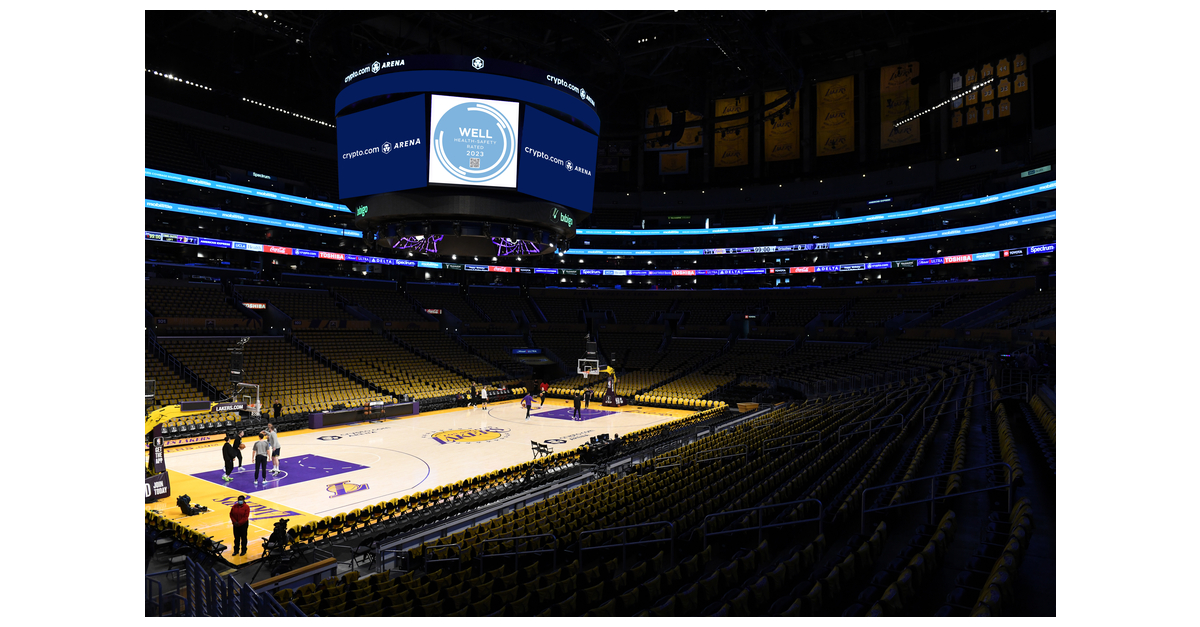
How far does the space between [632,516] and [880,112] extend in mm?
41747

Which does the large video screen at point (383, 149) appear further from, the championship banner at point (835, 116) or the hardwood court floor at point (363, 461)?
the championship banner at point (835, 116)

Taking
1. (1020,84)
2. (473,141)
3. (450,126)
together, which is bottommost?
(473,141)

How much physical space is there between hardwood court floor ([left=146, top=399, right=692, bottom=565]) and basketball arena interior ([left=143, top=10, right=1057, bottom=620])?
7.2 inches

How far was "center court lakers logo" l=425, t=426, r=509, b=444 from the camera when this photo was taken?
22198mm

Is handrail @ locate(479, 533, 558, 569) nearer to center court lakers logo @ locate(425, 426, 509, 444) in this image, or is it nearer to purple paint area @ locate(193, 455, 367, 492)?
purple paint area @ locate(193, 455, 367, 492)

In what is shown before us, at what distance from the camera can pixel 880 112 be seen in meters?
41.9

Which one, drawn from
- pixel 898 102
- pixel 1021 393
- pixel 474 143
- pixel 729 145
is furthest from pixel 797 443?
pixel 729 145

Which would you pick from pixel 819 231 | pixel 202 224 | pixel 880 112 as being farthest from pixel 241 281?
pixel 880 112

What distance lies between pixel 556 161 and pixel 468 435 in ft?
40.0

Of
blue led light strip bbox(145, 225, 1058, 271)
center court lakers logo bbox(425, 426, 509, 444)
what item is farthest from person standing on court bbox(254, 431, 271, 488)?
blue led light strip bbox(145, 225, 1058, 271)

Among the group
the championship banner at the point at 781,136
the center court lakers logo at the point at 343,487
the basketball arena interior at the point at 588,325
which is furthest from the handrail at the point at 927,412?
the championship banner at the point at 781,136

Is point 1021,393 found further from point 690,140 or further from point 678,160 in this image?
point 678,160

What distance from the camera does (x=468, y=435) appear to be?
918 inches

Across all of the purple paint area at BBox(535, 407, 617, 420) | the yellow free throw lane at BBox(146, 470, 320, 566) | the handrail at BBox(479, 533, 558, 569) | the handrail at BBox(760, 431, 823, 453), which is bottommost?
the purple paint area at BBox(535, 407, 617, 420)
